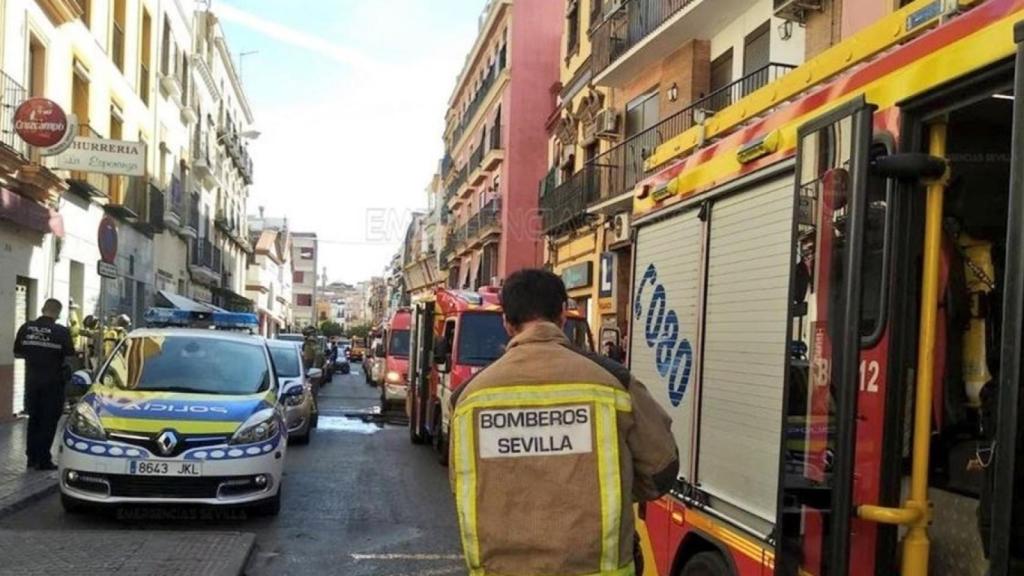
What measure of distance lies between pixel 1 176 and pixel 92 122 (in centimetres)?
585

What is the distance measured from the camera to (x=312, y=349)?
2475 cm

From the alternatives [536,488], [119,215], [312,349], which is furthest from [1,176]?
[536,488]

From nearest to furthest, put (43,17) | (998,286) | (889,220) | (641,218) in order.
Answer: (889,220), (998,286), (641,218), (43,17)

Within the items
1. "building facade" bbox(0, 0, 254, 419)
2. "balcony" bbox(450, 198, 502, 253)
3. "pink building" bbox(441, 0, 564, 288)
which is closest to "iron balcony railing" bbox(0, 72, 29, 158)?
"building facade" bbox(0, 0, 254, 419)

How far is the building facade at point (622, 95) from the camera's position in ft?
52.3

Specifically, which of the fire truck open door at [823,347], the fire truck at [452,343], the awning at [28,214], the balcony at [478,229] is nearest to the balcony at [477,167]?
the balcony at [478,229]

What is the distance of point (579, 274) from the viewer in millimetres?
23938

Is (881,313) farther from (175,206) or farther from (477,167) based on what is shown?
(477,167)

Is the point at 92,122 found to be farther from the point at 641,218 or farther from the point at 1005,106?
the point at 1005,106

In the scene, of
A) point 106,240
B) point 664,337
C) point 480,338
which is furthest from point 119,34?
point 664,337

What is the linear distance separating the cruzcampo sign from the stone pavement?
906 centimetres

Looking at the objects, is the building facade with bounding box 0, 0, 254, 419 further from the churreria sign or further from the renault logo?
the churreria sign

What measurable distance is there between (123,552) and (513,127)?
95.7 ft

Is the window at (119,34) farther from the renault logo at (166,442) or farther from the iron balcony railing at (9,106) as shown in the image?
the renault logo at (166,442)
